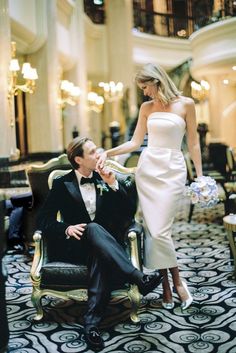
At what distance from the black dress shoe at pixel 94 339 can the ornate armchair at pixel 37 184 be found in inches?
80.6

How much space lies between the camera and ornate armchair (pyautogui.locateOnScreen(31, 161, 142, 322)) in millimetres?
3117

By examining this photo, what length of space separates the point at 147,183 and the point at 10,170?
398 centimetres

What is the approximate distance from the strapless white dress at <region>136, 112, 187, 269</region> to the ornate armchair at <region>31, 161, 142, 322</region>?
0.13 m

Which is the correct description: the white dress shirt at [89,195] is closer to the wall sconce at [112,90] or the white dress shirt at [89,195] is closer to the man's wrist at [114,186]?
the man's wrist at [114,186]

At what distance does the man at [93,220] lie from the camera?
3.00 meters

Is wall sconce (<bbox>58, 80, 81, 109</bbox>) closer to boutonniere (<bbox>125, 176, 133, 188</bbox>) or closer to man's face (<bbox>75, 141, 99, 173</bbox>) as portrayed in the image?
boutonniere (<bbox>125, 176, 133, 188</bbox>)

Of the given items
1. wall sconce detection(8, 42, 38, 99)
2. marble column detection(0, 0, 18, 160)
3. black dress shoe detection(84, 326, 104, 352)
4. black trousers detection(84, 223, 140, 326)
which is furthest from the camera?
wall sconce detection(8, 42, 38, 99)

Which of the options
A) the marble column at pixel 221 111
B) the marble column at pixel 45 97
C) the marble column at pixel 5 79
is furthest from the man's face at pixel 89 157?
the marble column at pixel 221 111

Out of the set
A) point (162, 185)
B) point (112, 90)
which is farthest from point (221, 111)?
point (162, 185)

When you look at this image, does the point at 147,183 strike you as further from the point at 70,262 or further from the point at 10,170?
the point at 10,170

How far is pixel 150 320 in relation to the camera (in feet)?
10.4

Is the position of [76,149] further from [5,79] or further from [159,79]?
[5,79]

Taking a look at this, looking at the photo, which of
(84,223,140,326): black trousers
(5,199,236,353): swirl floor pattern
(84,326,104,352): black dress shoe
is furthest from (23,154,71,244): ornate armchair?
(84,326,104,352): black dress shoe

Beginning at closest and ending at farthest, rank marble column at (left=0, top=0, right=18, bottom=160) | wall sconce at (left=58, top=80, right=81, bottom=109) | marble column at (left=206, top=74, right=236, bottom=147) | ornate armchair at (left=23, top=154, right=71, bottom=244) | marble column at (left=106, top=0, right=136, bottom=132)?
1. ornate armchair at (left=23, top=154, right=71, bottom=244)
2. marble column at (left=0, top=0, right=18, bottom=160)
3. wall sconce at (left=58, top=80, right=81, bottom=109)
4. marble column at (left=206, top=74, right=236, bottom=147)
5. marble column at (left=106, top=0, right=136, bottom=132)
